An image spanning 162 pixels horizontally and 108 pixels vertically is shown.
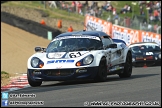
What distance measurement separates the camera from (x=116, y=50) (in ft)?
50.1

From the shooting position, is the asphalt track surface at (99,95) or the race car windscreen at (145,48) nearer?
the asphalt track surface at (99,95)

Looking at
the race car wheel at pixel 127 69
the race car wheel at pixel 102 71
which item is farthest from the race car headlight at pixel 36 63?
the race car wheel at pixel 127 69

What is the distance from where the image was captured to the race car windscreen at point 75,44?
14125mm

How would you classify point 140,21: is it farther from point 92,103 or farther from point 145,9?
point 92,103

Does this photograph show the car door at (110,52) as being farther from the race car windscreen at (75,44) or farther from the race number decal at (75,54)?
the race number decal at (75,54)

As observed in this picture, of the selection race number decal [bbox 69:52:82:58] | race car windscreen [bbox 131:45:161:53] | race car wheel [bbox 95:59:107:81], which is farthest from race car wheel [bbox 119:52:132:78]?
race car windscreen [bbox 131:45:161:53]

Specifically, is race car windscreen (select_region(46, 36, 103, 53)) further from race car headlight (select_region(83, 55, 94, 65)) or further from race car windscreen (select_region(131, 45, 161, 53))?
race car windscreen (select_region(131, 45, 161, 53))

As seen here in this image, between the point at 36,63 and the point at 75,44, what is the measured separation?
138 cm

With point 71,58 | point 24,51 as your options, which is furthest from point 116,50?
point 24,51

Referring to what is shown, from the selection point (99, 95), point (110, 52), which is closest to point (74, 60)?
point (110, 52)

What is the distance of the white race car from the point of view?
1313 centimetres

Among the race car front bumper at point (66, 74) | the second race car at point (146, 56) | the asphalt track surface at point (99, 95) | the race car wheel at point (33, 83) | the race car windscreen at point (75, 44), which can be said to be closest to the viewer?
the asphalt track surface at point (99, 95)

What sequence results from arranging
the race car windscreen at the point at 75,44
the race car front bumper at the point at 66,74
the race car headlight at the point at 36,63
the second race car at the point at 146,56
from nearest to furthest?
the race car front bumper at the point at 66,74, the race car headlight at the point at 36,63, the race car windscreen at the point at 75,44, the second race car at the point at 146,56

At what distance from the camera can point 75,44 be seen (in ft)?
46.9
